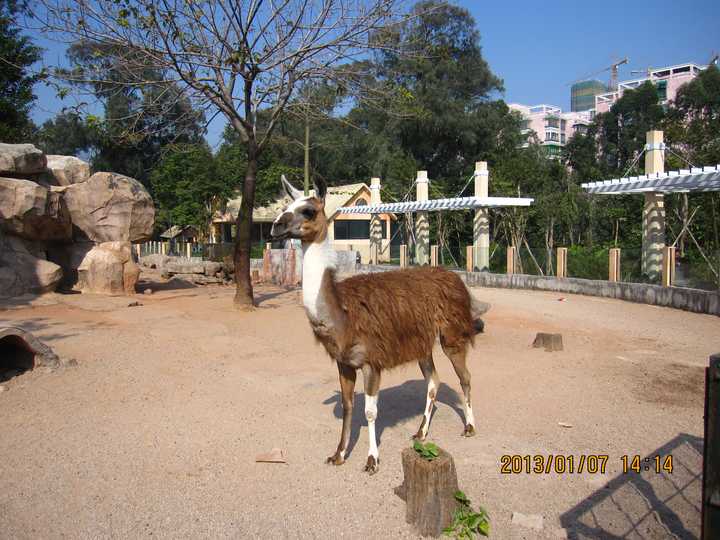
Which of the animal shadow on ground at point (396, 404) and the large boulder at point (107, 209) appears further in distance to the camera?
the large boulder at point (107, 209)

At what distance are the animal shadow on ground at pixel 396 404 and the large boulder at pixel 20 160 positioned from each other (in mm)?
11754

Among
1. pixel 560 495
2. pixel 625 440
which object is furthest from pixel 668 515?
pixel 625 440

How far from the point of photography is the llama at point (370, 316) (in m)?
4.37

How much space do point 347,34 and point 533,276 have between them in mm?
10254

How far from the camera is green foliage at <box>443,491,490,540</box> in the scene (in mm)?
3584

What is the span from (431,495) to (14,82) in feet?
75.3

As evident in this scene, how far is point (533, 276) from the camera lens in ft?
61.9

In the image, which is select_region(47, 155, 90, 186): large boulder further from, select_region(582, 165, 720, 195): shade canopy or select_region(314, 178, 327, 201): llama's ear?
select_region(582, 165, 720, 195): shade canopy

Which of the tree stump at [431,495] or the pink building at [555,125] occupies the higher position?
the pink building at [555,125]

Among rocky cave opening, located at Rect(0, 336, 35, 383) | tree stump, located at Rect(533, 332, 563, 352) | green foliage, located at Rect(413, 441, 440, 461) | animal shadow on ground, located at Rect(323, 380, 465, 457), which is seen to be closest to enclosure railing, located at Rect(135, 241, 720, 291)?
tree stump, located at Rect(533, 332, 563, 352)

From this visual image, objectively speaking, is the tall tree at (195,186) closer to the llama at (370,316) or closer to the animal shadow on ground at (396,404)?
the animal shadow on ground at (396,404)

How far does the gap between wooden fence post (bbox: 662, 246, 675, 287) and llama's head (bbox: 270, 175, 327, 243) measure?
1245 centimetres

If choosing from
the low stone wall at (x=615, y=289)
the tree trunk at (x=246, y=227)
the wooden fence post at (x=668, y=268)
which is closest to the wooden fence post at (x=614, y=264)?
the low stone wall at (x=615, y=289)

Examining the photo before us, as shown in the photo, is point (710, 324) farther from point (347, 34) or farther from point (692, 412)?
point (347, 34)
